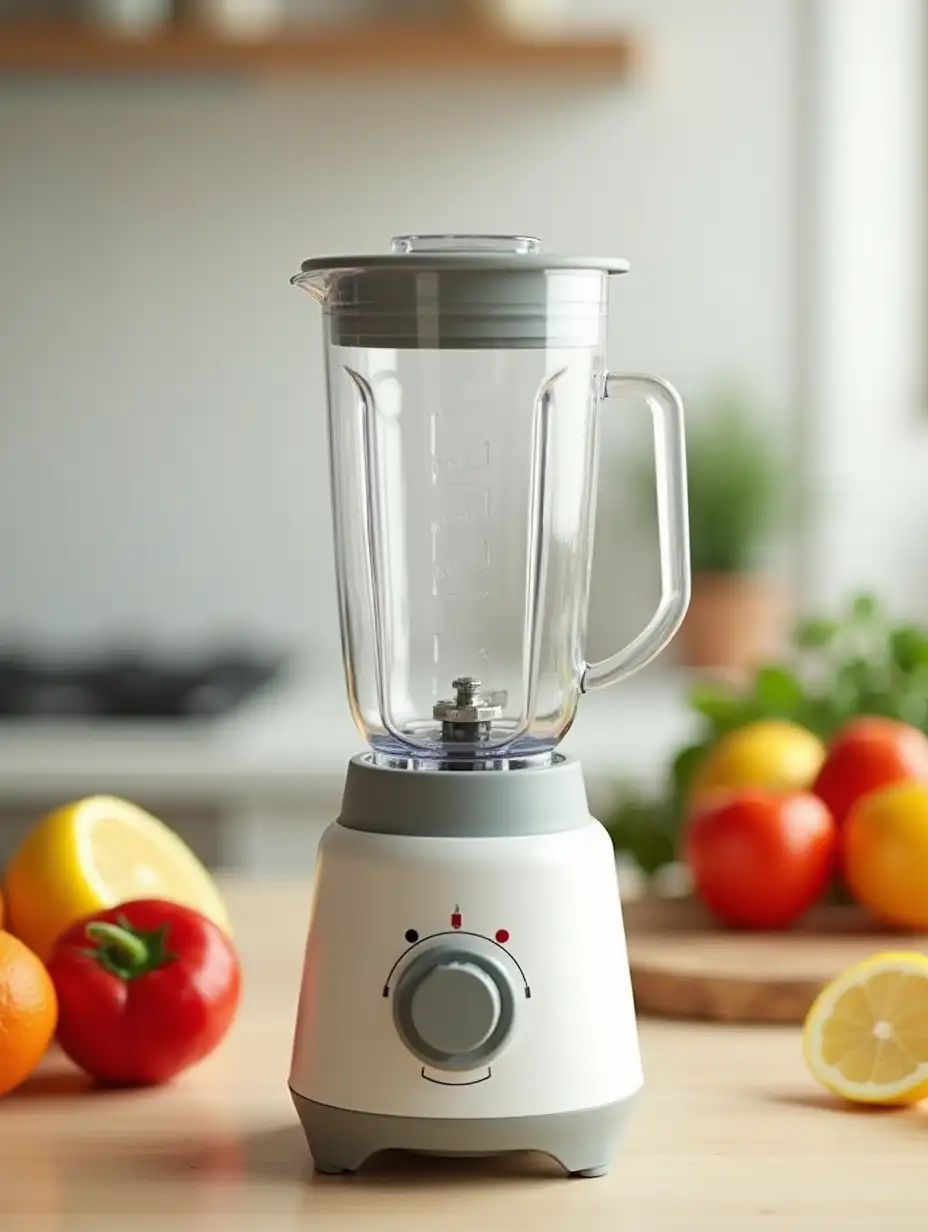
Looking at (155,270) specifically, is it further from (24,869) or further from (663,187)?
(24,869)

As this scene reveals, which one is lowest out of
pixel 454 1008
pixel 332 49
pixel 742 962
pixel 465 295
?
pixel 742 962

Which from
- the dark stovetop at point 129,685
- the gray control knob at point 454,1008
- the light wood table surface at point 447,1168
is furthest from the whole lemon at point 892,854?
the dark stovetop at point 129,685

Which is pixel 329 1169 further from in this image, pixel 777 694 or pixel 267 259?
pixel 267 259

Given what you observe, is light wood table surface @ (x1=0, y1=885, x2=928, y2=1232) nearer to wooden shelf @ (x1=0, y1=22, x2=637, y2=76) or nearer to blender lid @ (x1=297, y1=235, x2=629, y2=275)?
blender lid @ (x1=297, y1=235, x2=629, y2=275)

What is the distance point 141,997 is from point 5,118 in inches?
90.3

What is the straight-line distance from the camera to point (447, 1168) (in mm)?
828

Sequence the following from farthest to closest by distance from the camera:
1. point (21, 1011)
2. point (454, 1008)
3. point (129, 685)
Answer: point (129, 685), point (21, 1011), point (454, 1008)

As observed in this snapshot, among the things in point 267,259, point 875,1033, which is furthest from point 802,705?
point 267,259

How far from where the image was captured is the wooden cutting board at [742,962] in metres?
1.09

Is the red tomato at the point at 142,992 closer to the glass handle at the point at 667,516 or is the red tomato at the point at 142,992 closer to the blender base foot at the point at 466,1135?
the blender base foot at the point at 466,1135

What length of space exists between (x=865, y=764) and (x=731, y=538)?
1.66 meters

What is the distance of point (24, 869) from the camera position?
105cm

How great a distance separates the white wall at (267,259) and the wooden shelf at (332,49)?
0.16 meters

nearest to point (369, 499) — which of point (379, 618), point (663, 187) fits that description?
point (379, 618)
